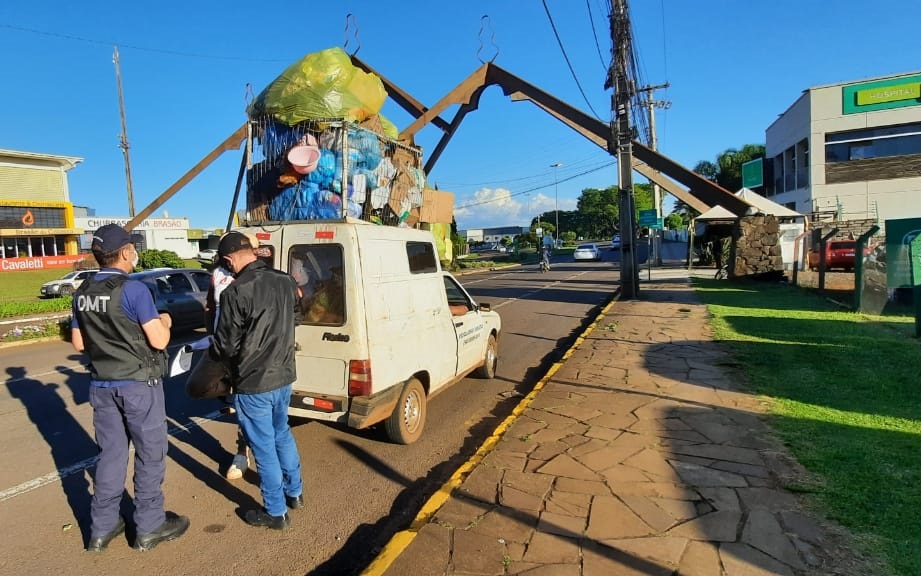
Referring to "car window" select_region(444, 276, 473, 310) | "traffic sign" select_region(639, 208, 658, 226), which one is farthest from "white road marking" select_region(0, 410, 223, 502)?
"traffic sign" select_region(639, 208, 658, 226)

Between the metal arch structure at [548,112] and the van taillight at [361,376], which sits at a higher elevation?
the metal arch structure at [548,112]

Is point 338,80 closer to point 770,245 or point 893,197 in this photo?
point 770,245

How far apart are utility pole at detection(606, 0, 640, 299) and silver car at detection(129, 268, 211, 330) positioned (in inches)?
450

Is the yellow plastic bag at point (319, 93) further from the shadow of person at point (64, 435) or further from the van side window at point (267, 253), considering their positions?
the shadow of person at point (64, 435)

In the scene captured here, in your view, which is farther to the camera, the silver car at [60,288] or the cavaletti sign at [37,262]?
the cavaletti sign at [37,262]

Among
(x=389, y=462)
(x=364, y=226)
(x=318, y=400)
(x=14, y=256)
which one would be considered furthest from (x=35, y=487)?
(x=14, y=256)

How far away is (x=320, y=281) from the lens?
179 inches

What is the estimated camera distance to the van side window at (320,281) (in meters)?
4.44

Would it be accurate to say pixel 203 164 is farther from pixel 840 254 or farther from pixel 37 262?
A: pixel 37 262

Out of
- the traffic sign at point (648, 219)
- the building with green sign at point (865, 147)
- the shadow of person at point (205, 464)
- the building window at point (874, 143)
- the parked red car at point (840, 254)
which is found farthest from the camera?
the building window at point (874, 143)

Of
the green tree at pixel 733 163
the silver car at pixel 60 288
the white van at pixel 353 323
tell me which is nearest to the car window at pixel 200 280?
the white van at pixel 353 323

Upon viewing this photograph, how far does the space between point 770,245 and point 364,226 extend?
18.3m

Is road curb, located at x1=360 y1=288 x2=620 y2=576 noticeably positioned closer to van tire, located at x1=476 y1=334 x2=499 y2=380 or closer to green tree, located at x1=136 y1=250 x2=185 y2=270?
van tire, located at x1=476 y1=334 x2=499 y2=380

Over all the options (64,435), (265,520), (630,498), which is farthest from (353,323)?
(64,435)
